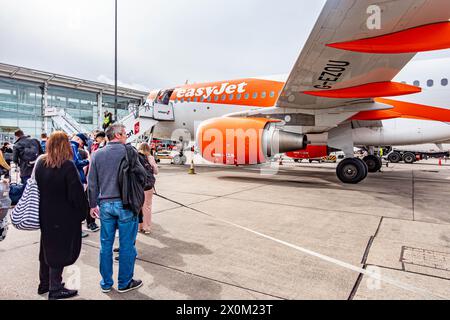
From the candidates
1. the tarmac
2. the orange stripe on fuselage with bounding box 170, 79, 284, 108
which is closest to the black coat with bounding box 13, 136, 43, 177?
the tarmac

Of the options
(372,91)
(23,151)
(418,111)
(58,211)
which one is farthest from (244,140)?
(58,211)

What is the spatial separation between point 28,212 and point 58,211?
0.26 meters

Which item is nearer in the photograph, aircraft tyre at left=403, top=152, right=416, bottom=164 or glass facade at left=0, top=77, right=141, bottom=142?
aircraft tyre at left=403, top=152, right=416, bottom=164

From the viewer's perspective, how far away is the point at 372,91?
754cm

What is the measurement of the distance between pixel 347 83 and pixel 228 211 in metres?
4.88

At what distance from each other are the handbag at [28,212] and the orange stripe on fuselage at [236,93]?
9198 mm

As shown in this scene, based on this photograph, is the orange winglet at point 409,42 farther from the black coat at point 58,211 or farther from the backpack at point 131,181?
the black coat at point 58,211

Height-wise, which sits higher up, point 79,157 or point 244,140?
point 244,140

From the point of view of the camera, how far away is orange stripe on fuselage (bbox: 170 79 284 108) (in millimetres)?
11219

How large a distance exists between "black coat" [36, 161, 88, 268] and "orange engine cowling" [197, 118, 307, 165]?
275 inches

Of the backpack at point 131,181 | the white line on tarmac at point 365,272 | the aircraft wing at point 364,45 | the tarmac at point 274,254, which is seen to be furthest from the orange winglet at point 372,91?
the backpack at point 131,181

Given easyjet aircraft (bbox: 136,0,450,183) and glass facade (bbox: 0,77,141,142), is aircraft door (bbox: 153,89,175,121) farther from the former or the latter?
glass facade (bbox: 0,77,141,142)

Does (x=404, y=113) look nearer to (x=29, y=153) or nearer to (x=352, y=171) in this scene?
(x=352, y=171)
